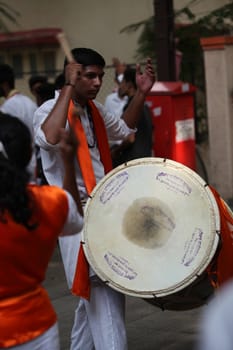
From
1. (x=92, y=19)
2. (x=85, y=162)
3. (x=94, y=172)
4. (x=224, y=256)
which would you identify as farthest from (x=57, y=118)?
(x=92, y=19)

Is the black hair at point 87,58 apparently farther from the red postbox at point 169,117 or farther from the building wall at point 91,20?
the building wall at point 91,20

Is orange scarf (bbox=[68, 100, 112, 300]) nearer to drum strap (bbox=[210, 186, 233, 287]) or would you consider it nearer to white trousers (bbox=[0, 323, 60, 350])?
drum strap (bbox=[210, 186, 233, 287])

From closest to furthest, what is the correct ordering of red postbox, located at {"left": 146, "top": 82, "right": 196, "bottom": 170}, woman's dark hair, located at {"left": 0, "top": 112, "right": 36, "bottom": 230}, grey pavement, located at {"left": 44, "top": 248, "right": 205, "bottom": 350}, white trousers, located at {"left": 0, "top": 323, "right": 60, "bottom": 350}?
woman's dark hair, located at {"left": 0, "top": 112, "right": 36, "bottom": 230}
white trousers, located at {"left": 0, "top": 323, "right": 60, "bottom": 350}
grey pavement, located at {"left": 44, "top": 248, "right": 205, "bottom": 350}
red postbox, located at {"left": 146, "top": 82, "right": 196, "bottom": 170}

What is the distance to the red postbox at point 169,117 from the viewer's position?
998 centimetres

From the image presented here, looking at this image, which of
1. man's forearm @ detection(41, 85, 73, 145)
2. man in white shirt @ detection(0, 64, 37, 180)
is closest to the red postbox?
man in white shirt @ detection(0, 64, 37, 180)

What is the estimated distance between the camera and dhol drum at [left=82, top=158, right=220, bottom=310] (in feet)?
14.6

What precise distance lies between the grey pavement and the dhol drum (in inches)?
43.2

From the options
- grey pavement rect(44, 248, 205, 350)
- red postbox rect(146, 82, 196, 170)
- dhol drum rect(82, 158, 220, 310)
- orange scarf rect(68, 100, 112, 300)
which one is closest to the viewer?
dhol drum rect(82, 158, 220, 310)

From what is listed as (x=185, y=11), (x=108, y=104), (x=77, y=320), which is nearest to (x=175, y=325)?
(x=77, y=320)

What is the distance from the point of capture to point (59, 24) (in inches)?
588

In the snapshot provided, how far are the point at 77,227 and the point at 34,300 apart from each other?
312 millimetres

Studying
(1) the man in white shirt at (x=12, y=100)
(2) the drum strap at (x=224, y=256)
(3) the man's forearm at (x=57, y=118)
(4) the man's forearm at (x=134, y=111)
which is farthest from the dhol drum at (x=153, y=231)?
(1) the man in white shirt at (x=12, y=100)

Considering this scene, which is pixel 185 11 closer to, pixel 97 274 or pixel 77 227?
pixel 97 274

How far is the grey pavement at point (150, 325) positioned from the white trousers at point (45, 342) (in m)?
2.30
